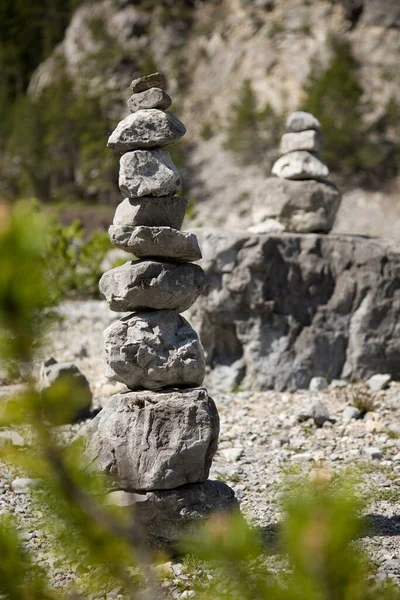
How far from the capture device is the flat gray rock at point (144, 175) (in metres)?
5.18

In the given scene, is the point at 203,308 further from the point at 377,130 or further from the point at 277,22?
the point at 277,22

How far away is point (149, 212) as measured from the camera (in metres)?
5.30

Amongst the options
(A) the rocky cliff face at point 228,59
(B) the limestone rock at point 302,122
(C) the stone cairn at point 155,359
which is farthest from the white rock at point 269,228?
(A) the rocky cliff face at point 228,59

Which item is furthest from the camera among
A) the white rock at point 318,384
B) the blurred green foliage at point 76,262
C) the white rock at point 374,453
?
the blurred green foliage at point 76,262

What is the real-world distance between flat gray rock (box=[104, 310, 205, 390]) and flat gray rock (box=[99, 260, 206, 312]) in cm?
13

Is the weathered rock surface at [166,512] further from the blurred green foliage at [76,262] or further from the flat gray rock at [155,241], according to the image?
the blurred green foliage at [76,262]

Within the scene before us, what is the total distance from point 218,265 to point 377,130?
74.4ft

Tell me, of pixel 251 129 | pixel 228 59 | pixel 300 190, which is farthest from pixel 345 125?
pixel 300 190

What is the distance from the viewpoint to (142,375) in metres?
5.11

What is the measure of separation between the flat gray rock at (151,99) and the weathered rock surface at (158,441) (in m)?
2.29

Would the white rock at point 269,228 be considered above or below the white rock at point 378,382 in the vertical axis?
above

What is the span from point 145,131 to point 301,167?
4.93 metres

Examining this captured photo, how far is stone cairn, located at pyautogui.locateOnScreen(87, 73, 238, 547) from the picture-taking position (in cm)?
477

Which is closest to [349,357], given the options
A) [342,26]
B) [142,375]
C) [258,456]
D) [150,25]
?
[258,456]
